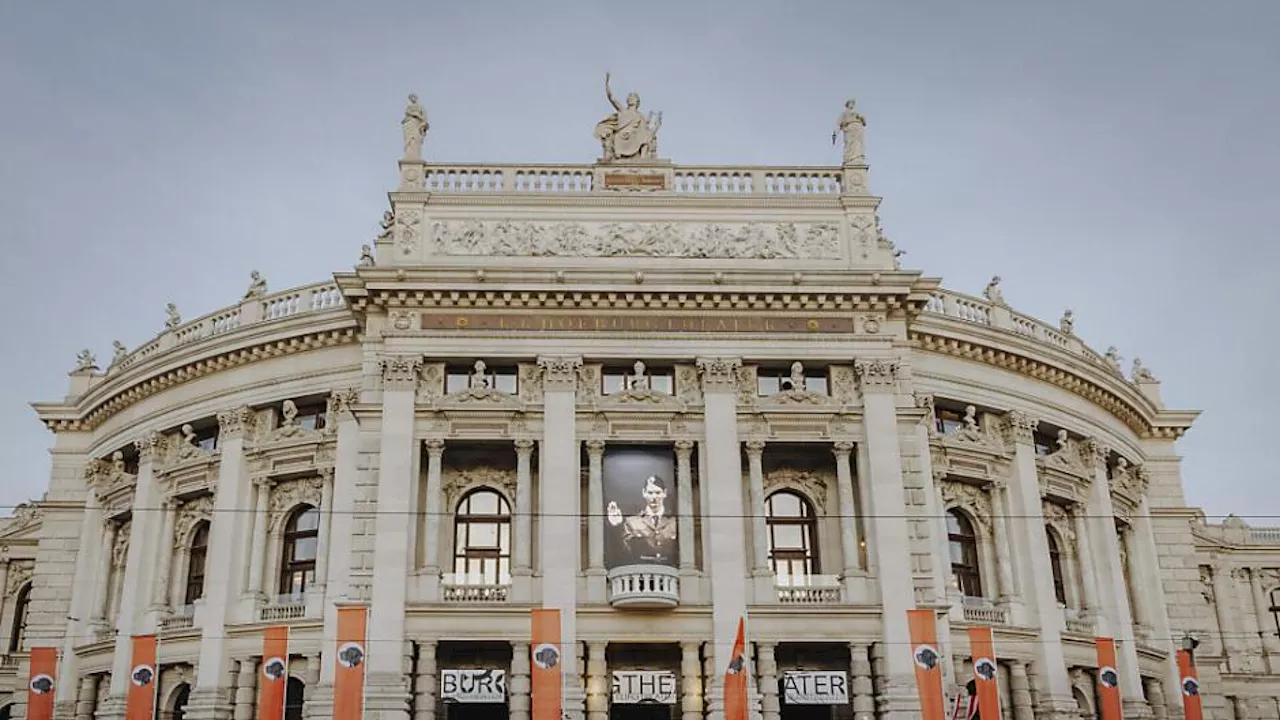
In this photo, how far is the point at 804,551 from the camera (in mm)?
36781

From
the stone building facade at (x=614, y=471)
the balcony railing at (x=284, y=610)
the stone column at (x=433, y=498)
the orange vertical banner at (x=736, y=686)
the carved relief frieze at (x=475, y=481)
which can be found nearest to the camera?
the orange vertical banner at (x=736, y=686)

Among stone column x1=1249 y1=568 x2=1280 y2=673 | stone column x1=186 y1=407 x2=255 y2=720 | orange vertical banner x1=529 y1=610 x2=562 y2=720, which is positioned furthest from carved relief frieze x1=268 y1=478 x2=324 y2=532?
stone column x1=1249 y1=568 x2=1280 y2=673

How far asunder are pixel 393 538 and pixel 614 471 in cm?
652

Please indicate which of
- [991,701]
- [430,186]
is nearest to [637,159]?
[430,186]

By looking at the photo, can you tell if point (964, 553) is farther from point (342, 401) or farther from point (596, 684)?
point (342, 401)

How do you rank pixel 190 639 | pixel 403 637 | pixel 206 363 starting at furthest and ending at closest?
pixel 206 363, pixel 190 639, pixel 403 637

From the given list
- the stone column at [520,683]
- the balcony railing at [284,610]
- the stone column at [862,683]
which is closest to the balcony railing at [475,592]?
the stone column at [520,683]

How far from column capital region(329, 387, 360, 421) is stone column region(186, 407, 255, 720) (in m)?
3.27

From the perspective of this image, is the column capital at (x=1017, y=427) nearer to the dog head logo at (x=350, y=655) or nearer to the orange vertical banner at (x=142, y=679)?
the dog head logo at (x=350, y=655)

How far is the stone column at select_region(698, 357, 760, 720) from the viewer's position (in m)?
33.2

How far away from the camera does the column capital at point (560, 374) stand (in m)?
35.6

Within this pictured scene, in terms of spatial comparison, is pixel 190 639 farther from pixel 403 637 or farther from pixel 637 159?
pixel 637 159

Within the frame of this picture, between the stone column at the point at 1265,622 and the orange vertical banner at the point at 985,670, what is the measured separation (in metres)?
24.5

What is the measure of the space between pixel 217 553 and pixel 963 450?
76.7ft
